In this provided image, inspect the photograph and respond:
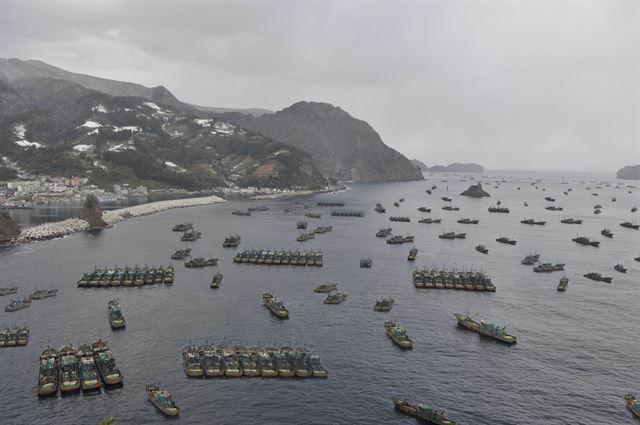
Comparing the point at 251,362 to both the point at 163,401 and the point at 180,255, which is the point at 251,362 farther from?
the point at 180,255

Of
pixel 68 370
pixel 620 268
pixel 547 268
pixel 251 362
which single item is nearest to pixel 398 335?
pixel 251 362

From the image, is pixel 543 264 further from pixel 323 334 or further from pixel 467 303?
pixel 323 334

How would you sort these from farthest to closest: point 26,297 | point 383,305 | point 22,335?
point 26,297
point 383,305
point 22,335

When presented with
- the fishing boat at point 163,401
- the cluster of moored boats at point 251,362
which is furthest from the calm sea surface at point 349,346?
the cluster of moored boats at point 251,362

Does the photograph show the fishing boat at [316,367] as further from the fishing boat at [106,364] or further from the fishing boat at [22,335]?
the fishing boat at [22,335]

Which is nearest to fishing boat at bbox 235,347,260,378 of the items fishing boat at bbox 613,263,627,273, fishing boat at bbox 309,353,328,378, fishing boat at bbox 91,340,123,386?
fishing boat at bbox 309,353,328,378

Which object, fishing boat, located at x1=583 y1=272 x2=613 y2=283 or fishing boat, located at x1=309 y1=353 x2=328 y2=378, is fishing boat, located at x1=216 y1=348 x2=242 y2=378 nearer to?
fishing boat, located at x1=309 y1=353 x2=328 y2=378

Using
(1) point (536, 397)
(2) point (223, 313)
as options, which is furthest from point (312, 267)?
(1) point (536, 397)
